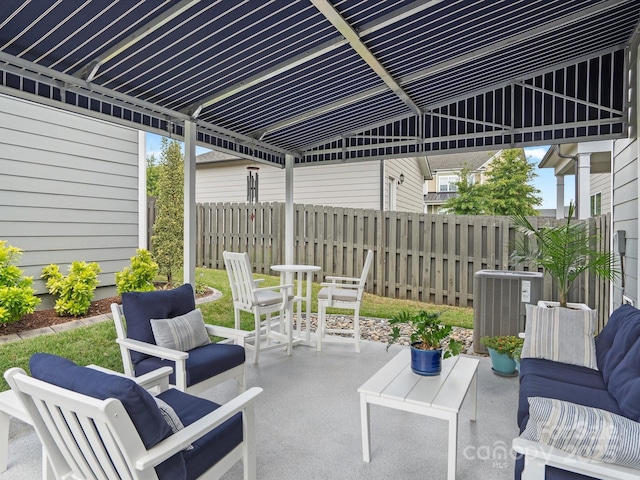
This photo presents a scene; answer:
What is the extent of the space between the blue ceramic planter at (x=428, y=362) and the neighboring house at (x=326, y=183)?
18.4 ft

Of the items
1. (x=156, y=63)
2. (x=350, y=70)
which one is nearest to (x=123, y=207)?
(x=156, y=63)

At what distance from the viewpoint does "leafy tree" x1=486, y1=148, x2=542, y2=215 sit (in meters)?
13.8

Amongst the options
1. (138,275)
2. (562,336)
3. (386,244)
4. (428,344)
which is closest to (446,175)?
(386,244)

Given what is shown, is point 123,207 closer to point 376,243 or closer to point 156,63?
point 156,63

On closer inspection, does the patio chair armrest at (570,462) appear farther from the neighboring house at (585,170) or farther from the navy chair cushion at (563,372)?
the neighboring house at (585,170)

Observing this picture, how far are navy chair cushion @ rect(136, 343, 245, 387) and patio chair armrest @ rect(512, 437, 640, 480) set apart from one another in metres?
2.08

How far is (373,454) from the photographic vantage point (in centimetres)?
255

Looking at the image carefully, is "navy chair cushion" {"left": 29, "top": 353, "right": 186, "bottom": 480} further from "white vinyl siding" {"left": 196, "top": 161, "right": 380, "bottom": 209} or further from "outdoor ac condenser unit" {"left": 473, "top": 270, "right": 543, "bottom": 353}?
"white vinyl siding" {"left": 196, "top": 161, "right": 380, "bottom": 209}

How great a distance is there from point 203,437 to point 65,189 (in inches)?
182

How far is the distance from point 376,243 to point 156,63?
5.29 m

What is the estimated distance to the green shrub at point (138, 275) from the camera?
5.21 metres

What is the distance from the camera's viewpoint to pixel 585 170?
6160mm

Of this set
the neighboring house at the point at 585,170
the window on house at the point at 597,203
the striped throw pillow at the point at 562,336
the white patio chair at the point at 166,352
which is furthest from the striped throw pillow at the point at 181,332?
the window on house at the point at 597,203

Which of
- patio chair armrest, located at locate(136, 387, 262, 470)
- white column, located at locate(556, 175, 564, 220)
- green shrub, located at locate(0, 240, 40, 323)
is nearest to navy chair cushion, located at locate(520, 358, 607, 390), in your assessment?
patio chair armrest, located at locate(136, 387, 262, 470)
